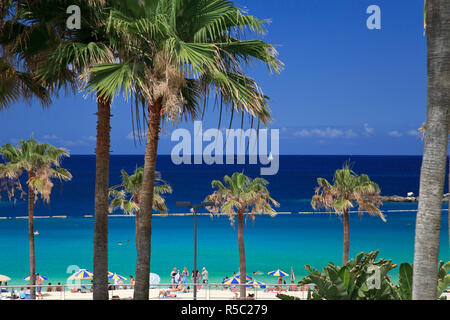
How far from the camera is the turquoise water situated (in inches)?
2263

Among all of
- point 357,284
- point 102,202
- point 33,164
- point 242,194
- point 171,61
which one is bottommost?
point 357,284

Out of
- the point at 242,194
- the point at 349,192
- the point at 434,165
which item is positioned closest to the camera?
the point at 434,165

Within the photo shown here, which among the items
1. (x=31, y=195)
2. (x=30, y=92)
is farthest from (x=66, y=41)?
(x=31, y=195)

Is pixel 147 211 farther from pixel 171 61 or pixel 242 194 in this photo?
pixel 242 194

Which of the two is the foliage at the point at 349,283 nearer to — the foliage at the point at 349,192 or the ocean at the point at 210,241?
the foliage at the point at 349,192

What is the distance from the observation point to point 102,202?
36.7 ft

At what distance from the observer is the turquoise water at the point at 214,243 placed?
57.5 m

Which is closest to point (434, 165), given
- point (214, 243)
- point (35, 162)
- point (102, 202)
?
point (102, 202)

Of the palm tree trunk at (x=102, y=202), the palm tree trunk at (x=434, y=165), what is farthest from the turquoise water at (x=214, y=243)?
the palm tree trunk at (x=434, y=165)

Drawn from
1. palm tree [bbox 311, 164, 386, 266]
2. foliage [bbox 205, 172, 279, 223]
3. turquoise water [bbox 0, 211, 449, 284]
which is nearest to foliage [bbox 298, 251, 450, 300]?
palm tree [bbox 311, 164, 386, 266]

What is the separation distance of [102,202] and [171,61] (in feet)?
11.8

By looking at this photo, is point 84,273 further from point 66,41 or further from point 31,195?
point 66,41

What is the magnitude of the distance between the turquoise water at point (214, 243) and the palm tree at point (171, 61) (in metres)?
38.2
